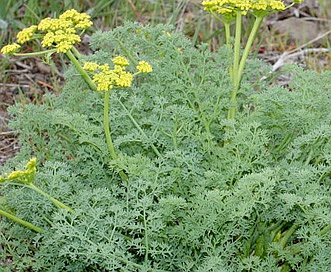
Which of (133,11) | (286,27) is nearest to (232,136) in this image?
(133,11)

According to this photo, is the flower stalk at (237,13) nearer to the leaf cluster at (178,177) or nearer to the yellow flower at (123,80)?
the leaf cluster at (178,177)

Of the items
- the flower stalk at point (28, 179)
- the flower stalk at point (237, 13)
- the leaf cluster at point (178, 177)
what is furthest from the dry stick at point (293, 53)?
the flower stalk at point (28, 179)

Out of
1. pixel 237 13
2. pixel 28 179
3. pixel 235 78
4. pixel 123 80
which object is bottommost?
pixel 28 179

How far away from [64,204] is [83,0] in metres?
2.63

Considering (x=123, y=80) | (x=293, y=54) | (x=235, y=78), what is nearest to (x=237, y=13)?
(x=235, y=78)

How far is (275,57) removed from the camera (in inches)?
188

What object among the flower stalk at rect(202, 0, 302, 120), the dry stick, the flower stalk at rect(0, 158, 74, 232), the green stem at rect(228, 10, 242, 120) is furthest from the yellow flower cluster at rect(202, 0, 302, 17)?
the dry stick

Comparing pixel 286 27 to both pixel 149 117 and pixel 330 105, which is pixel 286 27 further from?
pixel 149 117

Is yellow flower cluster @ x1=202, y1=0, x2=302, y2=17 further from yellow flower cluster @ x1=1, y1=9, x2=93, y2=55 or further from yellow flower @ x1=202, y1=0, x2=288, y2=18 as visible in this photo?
yellow flower cluster @ x1=1, y1=9, x2=93, y2=55

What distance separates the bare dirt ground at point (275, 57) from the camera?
4.17 m

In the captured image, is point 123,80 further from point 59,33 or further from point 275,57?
point 275,57

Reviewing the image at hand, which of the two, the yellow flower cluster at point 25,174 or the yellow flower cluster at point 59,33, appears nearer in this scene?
the yellow flower cluster at point 25,174

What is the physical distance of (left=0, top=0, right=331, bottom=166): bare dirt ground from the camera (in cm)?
417

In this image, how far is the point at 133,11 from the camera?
4.68 metres
